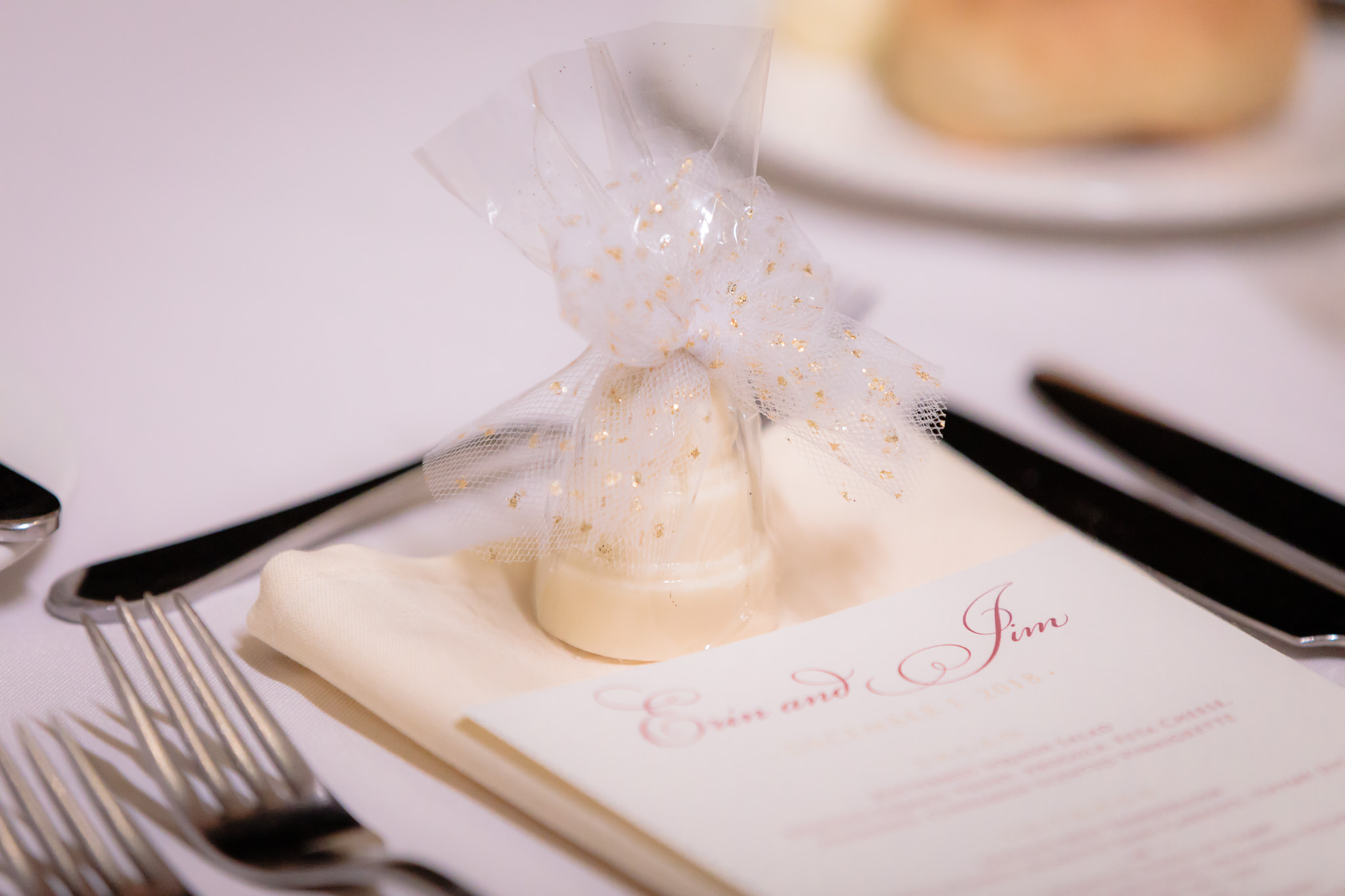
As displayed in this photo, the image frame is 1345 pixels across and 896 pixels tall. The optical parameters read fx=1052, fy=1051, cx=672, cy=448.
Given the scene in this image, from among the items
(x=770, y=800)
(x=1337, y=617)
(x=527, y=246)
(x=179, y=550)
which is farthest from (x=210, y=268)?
(x=1337, y=617)

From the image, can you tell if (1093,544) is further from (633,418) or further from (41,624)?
(41,624)

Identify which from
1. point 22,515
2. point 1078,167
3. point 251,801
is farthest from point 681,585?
point 1078,167

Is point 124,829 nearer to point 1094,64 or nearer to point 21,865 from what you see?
point 21,865

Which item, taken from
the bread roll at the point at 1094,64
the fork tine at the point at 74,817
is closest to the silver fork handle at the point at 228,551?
the fork tine at the point at 74,817

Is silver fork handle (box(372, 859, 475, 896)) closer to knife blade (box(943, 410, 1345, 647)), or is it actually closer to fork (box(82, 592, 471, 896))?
fork (box(82, 592, 471, 896))

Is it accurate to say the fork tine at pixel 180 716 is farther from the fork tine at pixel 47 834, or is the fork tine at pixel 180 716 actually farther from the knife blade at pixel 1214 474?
the knife blade at pixel 1214 474
